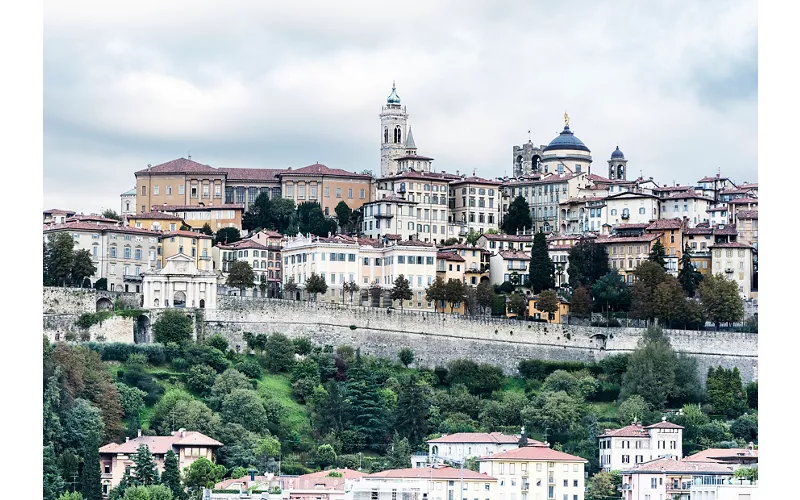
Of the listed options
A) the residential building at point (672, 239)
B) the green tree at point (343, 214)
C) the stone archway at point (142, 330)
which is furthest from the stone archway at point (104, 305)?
the residential building at point (672, 239)

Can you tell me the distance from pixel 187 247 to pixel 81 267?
3.71 metres

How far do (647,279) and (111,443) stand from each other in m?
12.7

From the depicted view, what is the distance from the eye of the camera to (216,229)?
38.3 meters

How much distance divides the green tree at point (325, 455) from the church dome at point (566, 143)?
74.2ft

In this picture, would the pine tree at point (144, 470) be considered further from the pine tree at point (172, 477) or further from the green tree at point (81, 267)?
the green tree at point (81, 267)

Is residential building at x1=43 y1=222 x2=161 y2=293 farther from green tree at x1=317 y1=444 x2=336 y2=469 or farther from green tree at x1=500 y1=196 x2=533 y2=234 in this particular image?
green tree at x1=500 y1=196 x2=533 y2=234

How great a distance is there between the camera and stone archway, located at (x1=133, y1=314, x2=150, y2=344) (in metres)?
29.8

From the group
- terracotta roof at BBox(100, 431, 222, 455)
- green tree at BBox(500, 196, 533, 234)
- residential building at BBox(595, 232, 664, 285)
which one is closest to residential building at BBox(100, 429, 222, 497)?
terracotta roof at BBox(100, 431, 222, 455)

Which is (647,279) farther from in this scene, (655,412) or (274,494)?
(274,494)

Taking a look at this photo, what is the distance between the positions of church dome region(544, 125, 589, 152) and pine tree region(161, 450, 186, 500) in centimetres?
2498

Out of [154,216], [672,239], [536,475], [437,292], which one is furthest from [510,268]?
[536,475]

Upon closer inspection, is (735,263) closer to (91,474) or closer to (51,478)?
(91,474)

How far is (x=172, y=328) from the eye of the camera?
97.2 ft

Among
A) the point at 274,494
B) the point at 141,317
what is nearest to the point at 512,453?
the point at 274,494
